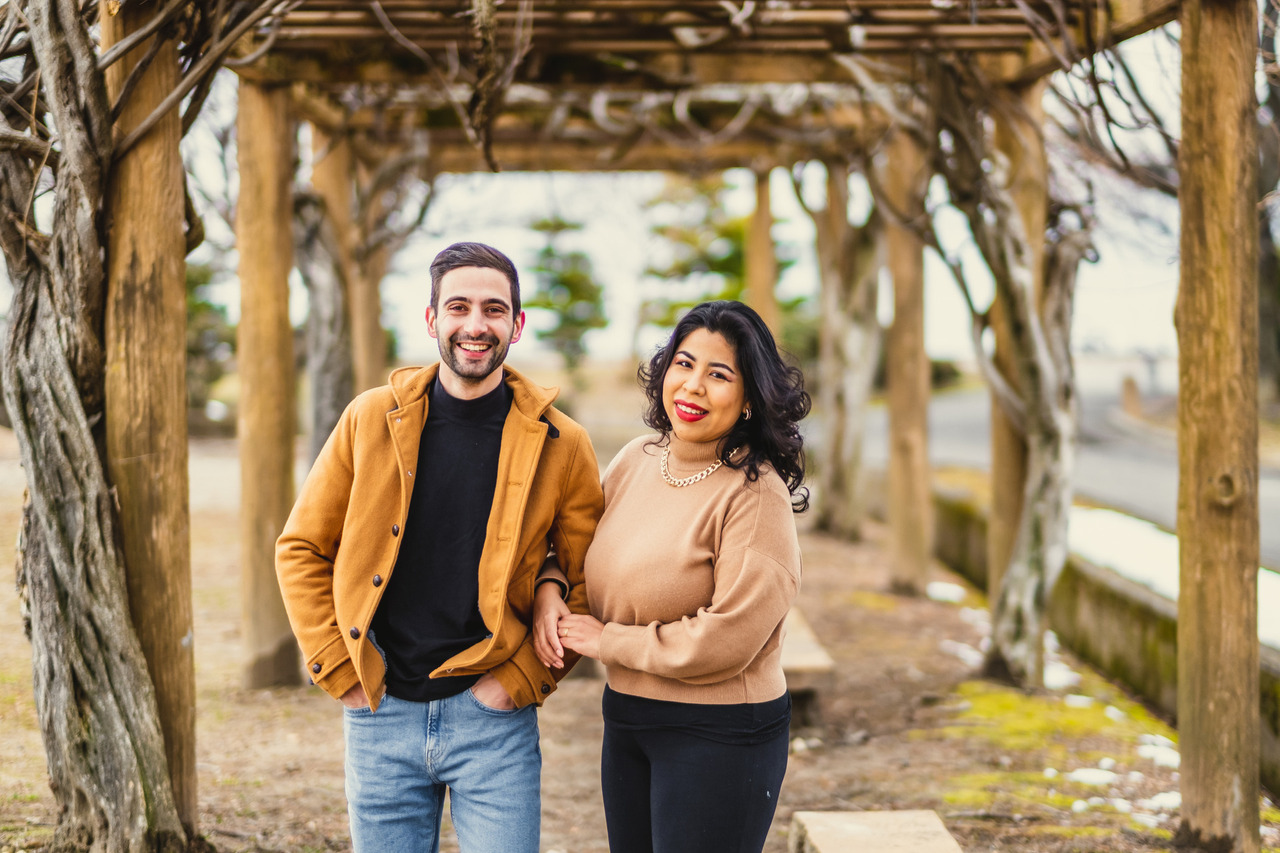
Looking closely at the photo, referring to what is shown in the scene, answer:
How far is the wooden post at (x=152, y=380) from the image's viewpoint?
286 centimetres

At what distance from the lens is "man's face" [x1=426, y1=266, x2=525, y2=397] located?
2105mm

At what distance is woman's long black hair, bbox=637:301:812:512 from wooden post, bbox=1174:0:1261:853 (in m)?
1.86

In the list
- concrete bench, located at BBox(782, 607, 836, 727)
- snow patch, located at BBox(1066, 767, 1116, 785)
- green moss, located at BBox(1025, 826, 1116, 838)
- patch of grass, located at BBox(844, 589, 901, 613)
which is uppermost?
concrete bench, located at BBox(782, 607, 836, 727)

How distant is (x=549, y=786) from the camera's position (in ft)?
13.4

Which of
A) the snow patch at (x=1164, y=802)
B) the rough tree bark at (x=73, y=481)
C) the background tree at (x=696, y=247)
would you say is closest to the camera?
the rough tree bark at (x=73, y=481)

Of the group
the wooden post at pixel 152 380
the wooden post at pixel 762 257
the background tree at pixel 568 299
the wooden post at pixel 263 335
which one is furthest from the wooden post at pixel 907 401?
the background tree at pixel 568 299

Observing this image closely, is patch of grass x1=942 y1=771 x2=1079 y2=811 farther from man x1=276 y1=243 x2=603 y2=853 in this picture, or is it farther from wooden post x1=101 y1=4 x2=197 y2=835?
wooden post x1=101 y1=4 x2=197 y2=835

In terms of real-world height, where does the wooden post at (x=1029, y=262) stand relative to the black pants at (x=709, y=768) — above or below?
above

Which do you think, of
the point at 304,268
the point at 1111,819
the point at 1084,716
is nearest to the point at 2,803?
the point at 304,268

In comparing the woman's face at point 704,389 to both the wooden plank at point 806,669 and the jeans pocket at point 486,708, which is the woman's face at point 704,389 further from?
the wooden plank at point 806,669

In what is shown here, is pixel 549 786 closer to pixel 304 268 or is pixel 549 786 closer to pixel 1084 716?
pixel 1084 716

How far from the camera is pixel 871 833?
2.92 m

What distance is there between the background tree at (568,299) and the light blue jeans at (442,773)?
2050cm

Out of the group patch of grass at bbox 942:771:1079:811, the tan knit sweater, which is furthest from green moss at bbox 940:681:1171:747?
the tan knit sweater
